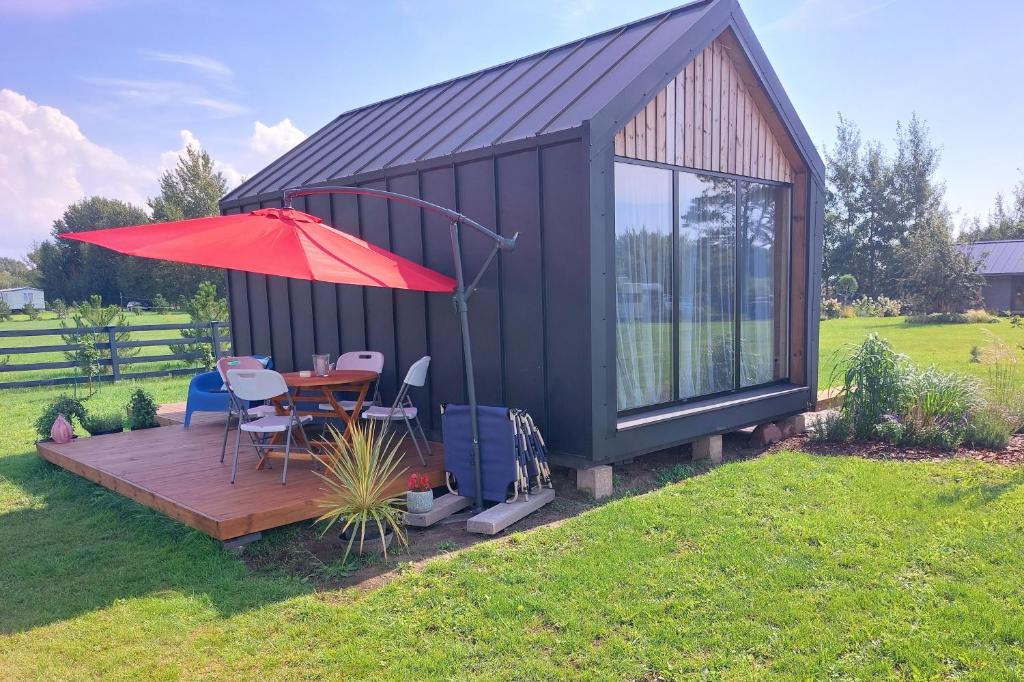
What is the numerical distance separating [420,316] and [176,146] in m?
33.9

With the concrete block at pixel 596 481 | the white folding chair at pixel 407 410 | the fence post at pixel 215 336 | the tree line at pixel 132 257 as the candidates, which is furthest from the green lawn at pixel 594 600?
the tree line at pixel 132 257

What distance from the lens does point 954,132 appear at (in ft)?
120

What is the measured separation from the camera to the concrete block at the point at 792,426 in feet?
23.6

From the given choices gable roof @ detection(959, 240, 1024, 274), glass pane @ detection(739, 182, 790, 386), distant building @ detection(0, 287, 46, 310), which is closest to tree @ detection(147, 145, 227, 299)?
distant building @ detection(0, 287, 46, 310)

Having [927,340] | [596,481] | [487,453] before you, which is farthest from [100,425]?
[927,340]

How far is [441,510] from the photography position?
470 cm

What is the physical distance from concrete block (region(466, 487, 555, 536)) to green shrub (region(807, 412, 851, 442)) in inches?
135

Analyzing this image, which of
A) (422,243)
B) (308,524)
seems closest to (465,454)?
(308,524)

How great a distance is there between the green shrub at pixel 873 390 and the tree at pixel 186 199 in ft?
102

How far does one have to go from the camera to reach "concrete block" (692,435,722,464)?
619 cm

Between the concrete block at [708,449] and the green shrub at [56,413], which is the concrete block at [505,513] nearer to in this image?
the concrete block at [708,449]

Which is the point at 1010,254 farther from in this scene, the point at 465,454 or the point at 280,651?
the point at 280,651

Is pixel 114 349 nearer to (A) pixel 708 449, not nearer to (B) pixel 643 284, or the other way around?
(B) pixel 643 284

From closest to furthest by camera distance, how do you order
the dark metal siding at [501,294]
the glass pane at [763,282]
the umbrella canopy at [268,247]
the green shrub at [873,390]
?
the umbrella canopy at [268,247], the dark metal siding at [501,294], the green shrub at [873,390], the glass pane at [763,282]
